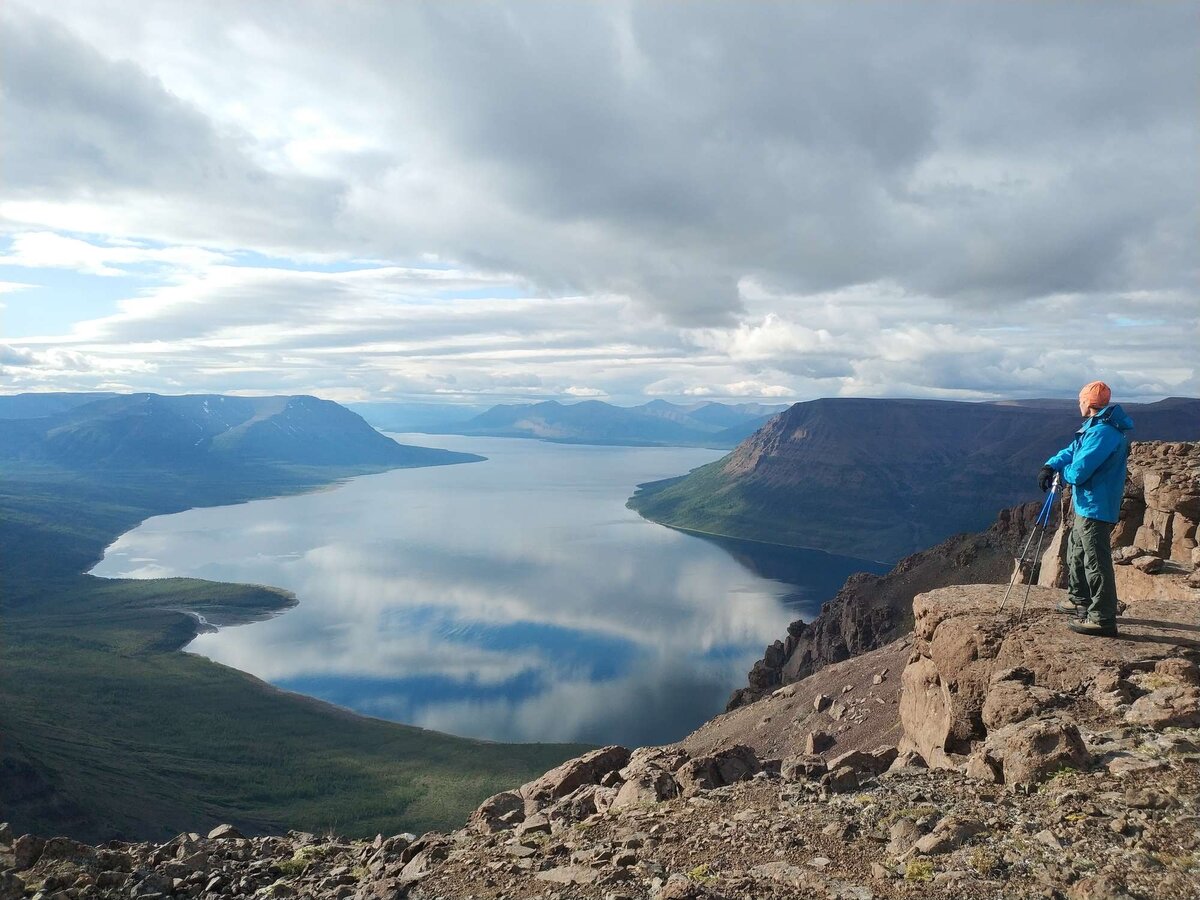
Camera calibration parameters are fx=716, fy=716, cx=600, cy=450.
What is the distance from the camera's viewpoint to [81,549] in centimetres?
14538

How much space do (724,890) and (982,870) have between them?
2.06m

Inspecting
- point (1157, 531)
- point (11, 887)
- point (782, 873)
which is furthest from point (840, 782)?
point (1157, 531)

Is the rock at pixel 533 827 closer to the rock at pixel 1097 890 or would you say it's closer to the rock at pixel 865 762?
the rock at pixel 865 762

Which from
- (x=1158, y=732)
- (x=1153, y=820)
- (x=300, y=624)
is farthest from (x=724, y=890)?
(x=300, y=624)

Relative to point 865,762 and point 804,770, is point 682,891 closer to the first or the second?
point 804,770

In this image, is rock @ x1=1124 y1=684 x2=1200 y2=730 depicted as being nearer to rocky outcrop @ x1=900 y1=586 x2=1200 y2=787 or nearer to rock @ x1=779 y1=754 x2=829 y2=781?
rocky outcrop @ x1=900 y1=586 x2=1200 y2=787

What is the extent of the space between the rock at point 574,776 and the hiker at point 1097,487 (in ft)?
24.2

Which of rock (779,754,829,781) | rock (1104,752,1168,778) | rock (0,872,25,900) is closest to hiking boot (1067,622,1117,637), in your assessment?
rock (1104,752,1168,778)

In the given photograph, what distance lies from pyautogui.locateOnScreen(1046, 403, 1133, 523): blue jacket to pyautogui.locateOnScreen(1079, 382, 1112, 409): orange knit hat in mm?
151

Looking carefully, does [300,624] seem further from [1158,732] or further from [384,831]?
[1158,732]

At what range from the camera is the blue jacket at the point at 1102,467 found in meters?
8.98

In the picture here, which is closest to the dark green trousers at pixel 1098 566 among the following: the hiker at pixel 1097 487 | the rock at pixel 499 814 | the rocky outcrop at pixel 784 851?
the hiker at pixel 1097 487

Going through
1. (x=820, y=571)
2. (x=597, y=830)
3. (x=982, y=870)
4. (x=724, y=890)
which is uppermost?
(x=982, y=870)

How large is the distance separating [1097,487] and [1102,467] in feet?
0.86
